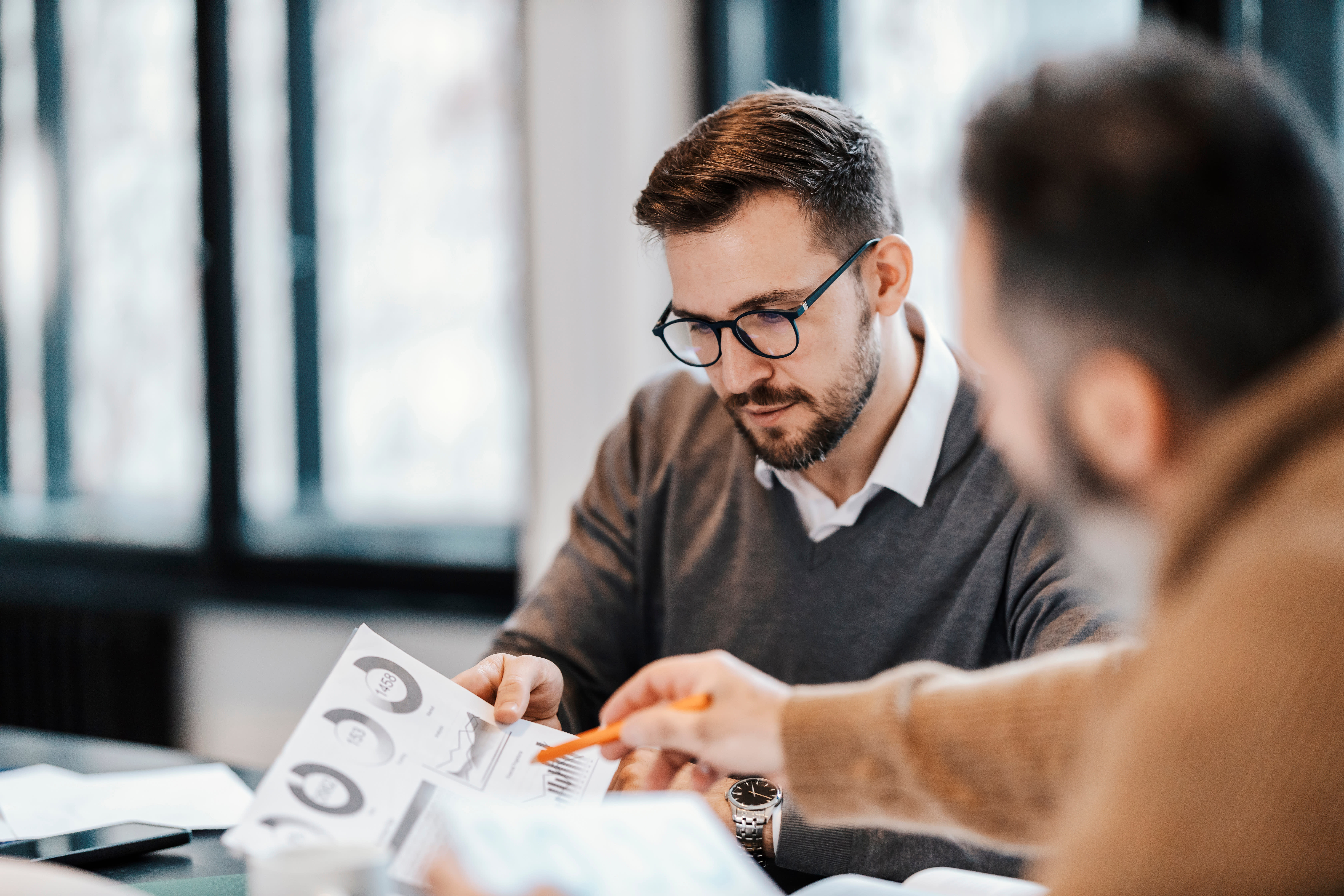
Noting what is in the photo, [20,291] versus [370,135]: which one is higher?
[370,135]

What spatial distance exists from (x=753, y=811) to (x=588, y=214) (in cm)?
158

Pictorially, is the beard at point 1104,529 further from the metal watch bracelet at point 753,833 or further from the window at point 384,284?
the window at point 384,284

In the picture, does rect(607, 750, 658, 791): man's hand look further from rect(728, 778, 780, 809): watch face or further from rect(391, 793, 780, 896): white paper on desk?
rect(391, 793, 780, 896): white paper on desk

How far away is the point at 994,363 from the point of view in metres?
0.70

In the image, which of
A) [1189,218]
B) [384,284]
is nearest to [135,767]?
[1189,218]

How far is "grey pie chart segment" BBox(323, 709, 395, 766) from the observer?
0.96 meters

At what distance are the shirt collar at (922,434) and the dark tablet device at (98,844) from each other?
0.79m

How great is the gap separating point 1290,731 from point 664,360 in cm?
198

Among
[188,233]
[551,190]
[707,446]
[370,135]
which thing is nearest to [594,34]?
[551,190]

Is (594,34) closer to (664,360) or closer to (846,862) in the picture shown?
(664,360)

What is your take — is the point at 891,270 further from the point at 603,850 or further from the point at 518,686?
the point at 603,850

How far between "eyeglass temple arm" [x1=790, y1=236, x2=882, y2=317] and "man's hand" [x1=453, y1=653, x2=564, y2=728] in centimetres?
51

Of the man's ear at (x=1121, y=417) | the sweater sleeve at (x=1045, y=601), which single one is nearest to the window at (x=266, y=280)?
the sweater sleeve at (x=1045, y=601)

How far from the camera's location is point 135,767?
148 cm
